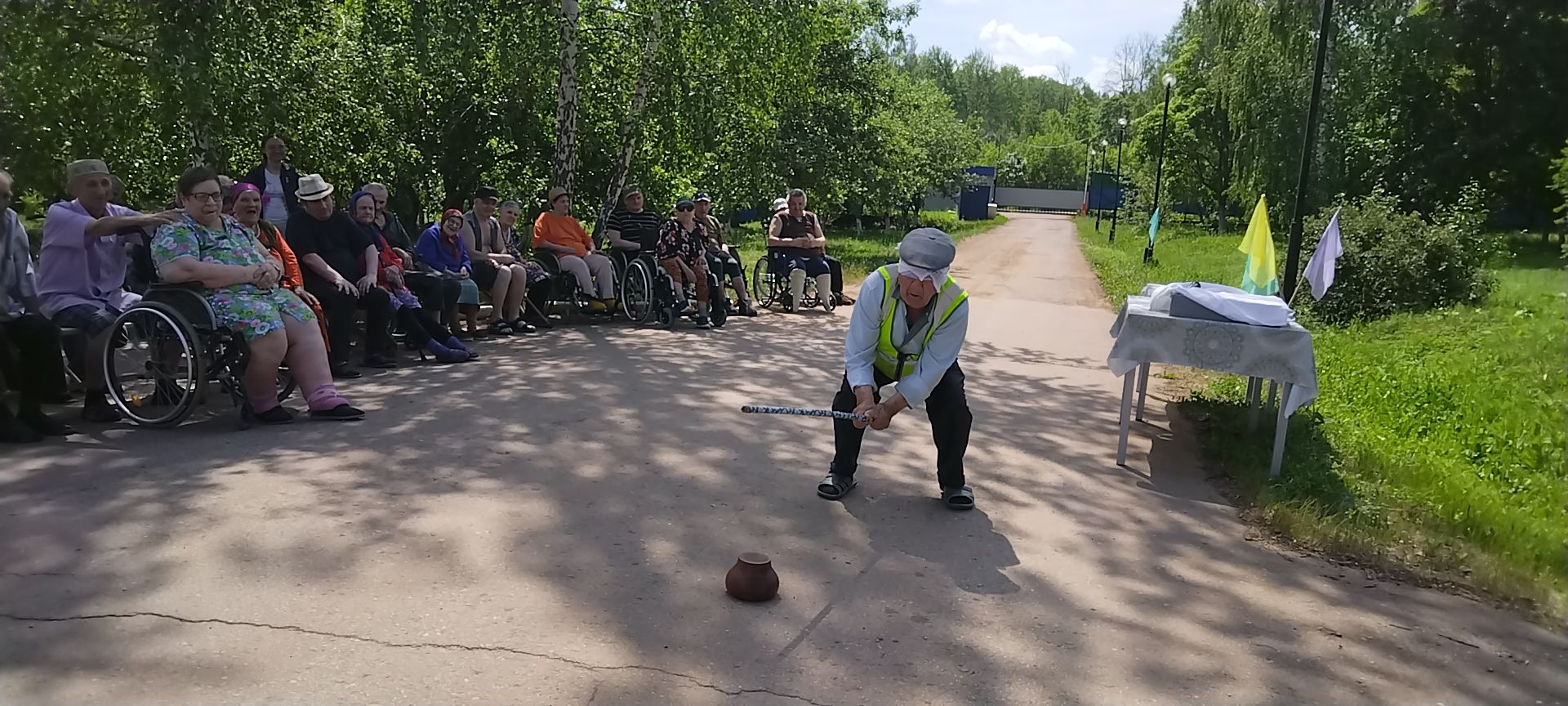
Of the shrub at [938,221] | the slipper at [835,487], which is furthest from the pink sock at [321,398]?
the shrub at [938,221]

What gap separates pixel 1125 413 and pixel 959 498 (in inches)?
62.2

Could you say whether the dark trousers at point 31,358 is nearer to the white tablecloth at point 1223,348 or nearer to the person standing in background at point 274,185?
the person standing in background at point 274,185

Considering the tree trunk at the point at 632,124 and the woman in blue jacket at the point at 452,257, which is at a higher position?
the tree trunk at the point at 632,124

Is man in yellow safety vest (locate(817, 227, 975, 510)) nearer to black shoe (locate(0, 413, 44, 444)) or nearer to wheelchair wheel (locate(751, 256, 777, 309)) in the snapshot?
black shoe (locate(0, 413, 44, 444))

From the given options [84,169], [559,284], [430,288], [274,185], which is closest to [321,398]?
[84,169]

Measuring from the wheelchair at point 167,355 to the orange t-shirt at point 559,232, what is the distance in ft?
16.8

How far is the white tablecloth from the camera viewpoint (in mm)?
5480

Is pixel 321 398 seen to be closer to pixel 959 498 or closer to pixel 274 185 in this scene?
pixel 959 498

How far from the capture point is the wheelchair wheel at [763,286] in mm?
13203

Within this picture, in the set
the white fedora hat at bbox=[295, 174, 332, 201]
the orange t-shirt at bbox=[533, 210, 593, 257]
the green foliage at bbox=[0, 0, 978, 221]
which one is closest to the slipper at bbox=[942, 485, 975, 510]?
the white fedora hat at bbox=[295, 174, 332, 201]

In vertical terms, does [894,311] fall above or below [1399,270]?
above

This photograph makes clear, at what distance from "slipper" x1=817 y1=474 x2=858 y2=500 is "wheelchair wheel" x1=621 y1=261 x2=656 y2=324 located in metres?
6.08

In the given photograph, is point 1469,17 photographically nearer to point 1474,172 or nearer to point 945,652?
point 1474,172

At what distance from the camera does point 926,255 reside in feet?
15.5
